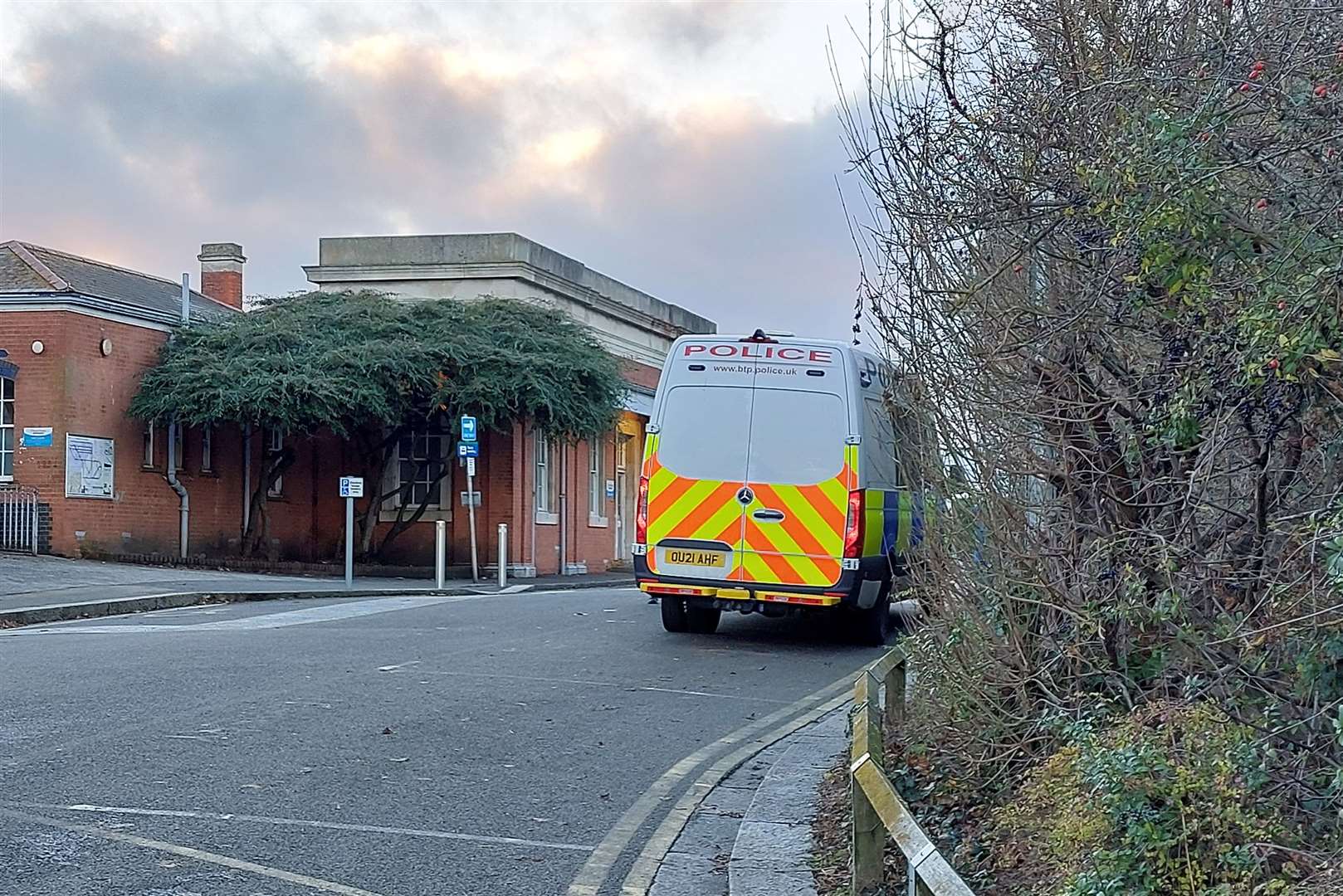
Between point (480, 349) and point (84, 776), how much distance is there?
20.4 metres

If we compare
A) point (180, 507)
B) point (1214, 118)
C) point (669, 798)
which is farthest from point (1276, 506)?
point (180, 507)

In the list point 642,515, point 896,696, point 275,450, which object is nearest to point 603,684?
point 642,515

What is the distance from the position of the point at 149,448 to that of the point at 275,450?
329 centimetres

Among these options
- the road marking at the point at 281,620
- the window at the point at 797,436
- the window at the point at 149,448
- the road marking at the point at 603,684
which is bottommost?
the road marking at the point at 603,684

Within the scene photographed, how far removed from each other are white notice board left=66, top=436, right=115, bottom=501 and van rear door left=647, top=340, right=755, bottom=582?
14.6 metres

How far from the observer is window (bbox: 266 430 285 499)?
29344 mm

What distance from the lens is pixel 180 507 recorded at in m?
27.2

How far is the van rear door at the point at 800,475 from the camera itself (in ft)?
42.6

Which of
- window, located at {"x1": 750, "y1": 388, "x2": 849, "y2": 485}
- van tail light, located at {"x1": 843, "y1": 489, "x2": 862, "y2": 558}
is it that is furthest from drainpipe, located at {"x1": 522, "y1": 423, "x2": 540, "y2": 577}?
van tail light, located at {"x1": 843, "y1": 489, "x2": 862, "y2": 558}

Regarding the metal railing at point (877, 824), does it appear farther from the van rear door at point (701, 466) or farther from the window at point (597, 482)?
the window at point (597, 482)

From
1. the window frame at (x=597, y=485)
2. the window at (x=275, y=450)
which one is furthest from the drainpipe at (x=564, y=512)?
the window at (x=275, y=450)

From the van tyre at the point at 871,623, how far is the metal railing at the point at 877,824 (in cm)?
680

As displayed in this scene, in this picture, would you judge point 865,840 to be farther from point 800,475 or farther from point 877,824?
point 800,475

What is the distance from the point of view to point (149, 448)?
26.6 meters
